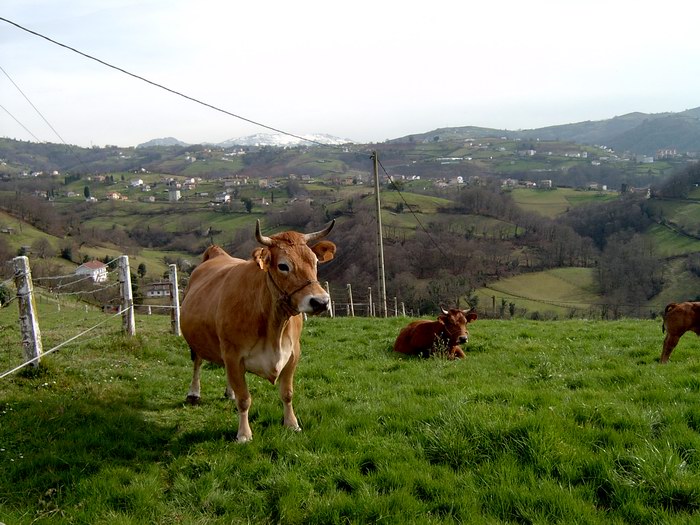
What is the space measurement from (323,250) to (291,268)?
2.85ft

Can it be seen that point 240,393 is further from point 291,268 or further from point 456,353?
point 456,353

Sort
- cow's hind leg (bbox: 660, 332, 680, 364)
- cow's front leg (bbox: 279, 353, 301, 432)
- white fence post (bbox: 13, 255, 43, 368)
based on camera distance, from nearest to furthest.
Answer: cow's front leg (bbox: 279, 353, 301, 432), white fence post (bbox: 13, 255, 43, 368), cow's hind leg (bbox: 660, 332, 680, 364)

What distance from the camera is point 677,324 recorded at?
32.6 feet

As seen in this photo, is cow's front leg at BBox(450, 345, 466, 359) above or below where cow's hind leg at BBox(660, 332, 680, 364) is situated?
below

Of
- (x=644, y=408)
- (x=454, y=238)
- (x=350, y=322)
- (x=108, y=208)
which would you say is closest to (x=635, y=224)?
(x=454, y=238)

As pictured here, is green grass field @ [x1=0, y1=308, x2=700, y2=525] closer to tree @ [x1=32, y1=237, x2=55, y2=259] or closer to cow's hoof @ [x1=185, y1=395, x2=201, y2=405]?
cow's hoof @ [x1=185, y1=395, x2=201, y2=405]

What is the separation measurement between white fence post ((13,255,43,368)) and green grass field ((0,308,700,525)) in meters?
0.35

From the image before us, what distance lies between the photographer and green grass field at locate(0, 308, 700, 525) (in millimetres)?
4355

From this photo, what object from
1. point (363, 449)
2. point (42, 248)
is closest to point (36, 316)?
point (363, 449)

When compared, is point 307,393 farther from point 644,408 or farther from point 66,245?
point 66,245

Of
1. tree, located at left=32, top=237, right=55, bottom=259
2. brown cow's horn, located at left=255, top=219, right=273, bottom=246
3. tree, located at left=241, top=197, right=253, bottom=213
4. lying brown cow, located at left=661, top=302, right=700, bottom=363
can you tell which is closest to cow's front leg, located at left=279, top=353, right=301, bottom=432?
brown cow's horn, located at left=255, top=219, right=273, bottom=246

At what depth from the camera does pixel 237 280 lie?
21.3 ft

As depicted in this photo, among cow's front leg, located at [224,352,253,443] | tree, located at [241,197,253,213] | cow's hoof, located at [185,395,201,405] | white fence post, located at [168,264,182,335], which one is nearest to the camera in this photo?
cow's front leg, located at [224,352,253,443]

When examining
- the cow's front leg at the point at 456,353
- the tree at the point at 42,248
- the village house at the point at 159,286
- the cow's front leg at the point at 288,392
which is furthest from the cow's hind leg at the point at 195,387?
the tree at the point at 42,248
